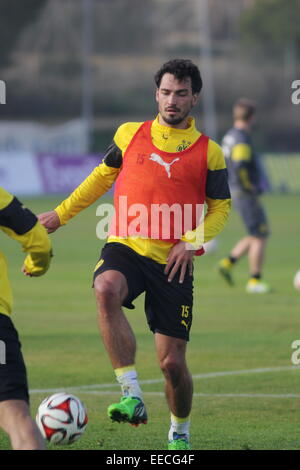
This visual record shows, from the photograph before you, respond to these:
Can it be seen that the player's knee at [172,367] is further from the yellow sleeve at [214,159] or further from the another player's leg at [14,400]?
the another player's leg at [14,400]

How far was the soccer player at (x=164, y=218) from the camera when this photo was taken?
8016 mm

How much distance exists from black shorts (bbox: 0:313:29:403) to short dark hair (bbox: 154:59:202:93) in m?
2.66

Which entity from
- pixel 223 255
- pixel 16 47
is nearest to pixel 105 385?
pixel 223 255

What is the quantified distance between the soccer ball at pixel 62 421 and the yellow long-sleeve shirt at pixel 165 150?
62.8 inches

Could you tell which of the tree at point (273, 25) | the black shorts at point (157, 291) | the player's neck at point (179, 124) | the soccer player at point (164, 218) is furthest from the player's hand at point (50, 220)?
the tree at point (273, 25)

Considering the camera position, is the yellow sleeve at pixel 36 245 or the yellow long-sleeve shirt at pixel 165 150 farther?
the yellow long-sleeve shirt at pixel 165 150

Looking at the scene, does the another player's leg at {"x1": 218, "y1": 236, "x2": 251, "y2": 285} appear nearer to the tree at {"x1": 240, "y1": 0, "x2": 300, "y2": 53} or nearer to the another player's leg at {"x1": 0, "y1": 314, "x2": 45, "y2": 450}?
the another player's leg at {"x1": 0, "y1": 314, "x2": 45, "y2": 450}

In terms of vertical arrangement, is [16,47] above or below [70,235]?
above

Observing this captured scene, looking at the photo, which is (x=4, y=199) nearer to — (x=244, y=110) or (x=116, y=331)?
(x=116, y=331)

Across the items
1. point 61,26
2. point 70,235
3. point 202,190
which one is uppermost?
point 61,26

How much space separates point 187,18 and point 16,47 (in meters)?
17.5

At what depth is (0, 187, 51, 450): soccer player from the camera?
19.8 ft

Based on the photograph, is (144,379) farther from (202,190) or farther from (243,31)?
(243,31)
